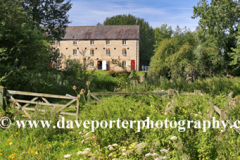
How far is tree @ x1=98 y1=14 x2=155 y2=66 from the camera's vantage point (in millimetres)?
51594

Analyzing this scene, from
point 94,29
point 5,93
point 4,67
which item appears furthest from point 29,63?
point 94,29

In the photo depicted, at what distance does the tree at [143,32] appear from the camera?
51.6 metres

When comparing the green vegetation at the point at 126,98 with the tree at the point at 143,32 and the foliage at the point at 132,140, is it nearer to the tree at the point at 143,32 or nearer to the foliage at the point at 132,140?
the foliage at the point at 132,140

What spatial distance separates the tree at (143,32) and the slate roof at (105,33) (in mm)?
9938

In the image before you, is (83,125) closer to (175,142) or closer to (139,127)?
(139,127)

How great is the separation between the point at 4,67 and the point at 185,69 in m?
13.5

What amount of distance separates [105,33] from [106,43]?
6.41 ft

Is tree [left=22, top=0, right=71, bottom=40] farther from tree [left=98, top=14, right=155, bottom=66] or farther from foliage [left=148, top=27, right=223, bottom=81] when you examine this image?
tree [left=98, top=14, right=155, bottom=66]

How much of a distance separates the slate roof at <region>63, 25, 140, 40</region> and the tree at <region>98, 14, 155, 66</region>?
9.94 m

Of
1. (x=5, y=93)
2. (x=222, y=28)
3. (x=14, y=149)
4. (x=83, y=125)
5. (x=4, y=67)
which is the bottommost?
(x=14, y=149)

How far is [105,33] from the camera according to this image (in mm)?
42281

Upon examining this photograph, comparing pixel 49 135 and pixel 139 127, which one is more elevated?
pixel 139 127

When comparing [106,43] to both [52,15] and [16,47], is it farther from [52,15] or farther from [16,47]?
[16,47]

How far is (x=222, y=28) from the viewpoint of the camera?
24.8 metres
